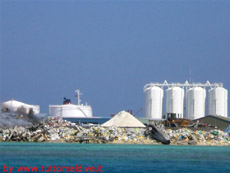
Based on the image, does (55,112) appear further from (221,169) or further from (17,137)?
(221,169)

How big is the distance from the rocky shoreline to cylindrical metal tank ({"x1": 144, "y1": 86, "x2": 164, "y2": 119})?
173 ft

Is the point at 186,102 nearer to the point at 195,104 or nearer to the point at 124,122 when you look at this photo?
the point at 195,104

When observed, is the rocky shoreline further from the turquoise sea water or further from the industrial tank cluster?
the industrial tank cluster

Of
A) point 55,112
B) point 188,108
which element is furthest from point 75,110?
point 188,108

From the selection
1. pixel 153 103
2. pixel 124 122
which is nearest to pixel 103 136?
pixel 124 122

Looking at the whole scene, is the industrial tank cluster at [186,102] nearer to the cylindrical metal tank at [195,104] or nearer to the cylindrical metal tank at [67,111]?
the cylindrical metal tank at [195,104]

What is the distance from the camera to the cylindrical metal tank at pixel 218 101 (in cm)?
10664

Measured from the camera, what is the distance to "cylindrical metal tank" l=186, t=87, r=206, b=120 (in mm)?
106625

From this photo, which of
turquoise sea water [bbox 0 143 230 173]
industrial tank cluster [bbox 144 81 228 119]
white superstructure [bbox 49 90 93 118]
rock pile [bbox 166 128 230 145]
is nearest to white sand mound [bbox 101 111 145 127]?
rock pile [bbox 166 128 230 145]

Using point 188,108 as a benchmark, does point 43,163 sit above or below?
below

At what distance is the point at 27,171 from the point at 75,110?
120207 mm

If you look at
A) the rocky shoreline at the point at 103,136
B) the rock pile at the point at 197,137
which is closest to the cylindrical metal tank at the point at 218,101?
the rock pile at the point at 197,137

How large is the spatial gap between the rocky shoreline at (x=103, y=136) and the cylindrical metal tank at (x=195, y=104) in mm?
52156

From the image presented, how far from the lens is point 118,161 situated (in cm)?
3366
